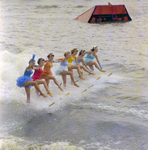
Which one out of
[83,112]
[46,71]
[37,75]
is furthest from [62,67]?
[83,112]

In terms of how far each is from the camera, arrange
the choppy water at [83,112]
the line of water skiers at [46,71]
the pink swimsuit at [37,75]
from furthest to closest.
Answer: the pink swimsuit at [37,75]
the line of water skiers at [46,71]
the choppy water at [83,112]

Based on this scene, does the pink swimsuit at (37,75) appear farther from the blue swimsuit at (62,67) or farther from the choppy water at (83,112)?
the blue swimsuit at (62,67)

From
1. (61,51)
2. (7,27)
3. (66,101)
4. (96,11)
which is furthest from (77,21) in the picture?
(66,101)

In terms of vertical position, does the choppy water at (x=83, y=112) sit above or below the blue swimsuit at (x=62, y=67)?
below

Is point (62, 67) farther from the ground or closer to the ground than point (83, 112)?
farther from the ground

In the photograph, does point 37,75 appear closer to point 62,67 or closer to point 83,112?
point 62,67

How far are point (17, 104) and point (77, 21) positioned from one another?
2280 cm

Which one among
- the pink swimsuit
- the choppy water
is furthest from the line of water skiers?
the choppy water

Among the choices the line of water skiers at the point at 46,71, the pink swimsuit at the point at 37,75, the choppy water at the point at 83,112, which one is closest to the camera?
the choppy water at the point at 83,112

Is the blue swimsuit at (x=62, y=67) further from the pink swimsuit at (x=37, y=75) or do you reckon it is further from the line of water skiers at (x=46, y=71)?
the pink swimsuit at (x=37, y=75)

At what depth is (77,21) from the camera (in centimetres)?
2889

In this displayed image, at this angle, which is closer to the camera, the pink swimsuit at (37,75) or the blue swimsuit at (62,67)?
the pink swimsuit at (37,75)

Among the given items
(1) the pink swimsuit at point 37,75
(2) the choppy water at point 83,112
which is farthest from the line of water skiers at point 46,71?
(2) the choppy water at point 83,112

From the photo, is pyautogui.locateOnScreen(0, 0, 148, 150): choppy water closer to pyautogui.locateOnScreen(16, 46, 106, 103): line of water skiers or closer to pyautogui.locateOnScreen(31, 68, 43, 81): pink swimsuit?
pyautogui.locateOnScreen(16, 46, 106, 103): line of water skiers
